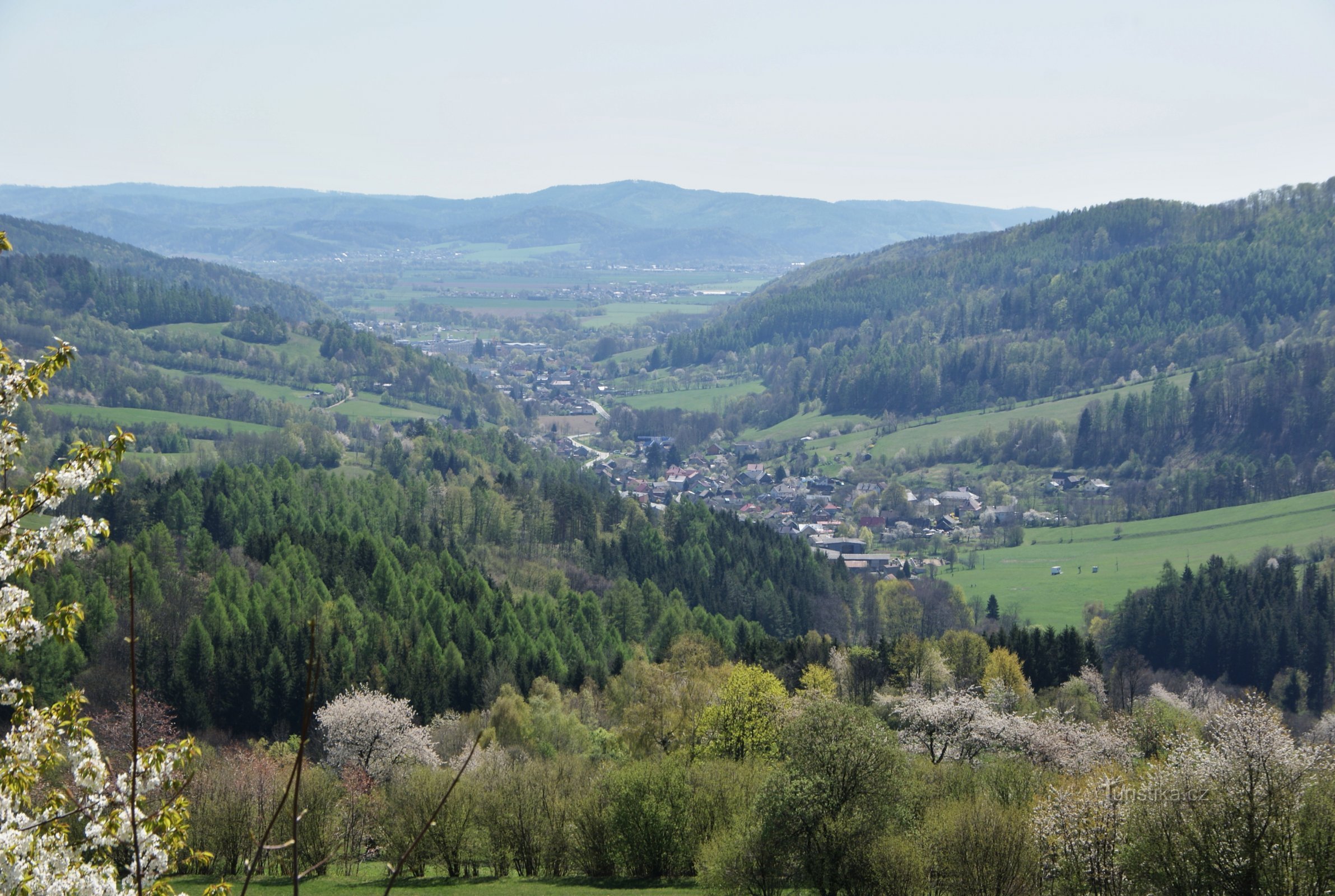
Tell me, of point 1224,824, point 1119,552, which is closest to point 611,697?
point 1224,824

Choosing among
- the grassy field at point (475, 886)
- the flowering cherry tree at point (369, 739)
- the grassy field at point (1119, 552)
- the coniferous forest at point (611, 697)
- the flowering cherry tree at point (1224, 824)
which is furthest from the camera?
the grassy field at point (1119, 552)

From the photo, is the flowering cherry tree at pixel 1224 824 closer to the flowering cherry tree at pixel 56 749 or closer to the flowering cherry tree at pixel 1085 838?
the flowering cherry tree at pixel 1085 838

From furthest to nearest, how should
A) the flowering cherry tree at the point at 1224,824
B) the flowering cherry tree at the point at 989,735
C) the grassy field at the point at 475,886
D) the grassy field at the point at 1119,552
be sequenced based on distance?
the grassy field at the point at 1119,552, the flowering cherry tree at the point at 989,735, the grassy field at the point at 475,886, the flowering cherry tree at the point at 1224,824

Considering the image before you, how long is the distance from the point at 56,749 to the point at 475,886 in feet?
120

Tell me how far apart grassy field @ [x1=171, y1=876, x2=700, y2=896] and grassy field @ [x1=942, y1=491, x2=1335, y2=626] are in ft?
361

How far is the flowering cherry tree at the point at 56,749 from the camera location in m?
12.1

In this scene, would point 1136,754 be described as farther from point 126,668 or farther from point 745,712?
point 126,668

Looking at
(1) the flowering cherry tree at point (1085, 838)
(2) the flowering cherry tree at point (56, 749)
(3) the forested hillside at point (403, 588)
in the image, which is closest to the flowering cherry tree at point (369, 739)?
(3) the forested hillside at point (403, 588)

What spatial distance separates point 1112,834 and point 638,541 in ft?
386

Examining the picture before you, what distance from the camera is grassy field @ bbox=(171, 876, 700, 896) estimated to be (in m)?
44.4

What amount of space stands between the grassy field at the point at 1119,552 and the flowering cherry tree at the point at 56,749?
14327 cm

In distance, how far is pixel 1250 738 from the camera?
31.8 meters

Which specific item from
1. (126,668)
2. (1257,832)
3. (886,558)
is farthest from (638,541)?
(1257,832)

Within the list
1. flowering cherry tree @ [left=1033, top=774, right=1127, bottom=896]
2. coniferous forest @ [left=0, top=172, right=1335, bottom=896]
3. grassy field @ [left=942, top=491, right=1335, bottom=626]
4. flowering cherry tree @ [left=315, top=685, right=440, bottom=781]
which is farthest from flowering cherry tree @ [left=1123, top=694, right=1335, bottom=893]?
grassy field @ [left=942, top=491, right=1335, bottom=626]
